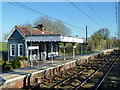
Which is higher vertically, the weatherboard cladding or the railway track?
the weatherboard cladding

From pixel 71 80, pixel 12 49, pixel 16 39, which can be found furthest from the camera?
pixel 12 49

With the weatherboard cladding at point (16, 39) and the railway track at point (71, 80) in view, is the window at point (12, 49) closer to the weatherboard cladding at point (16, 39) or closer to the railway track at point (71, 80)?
the weatherboard cladding at point (16, 39)

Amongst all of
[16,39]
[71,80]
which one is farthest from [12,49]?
[71,80]

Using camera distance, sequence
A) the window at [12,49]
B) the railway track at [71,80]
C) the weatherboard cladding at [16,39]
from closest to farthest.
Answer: the railway track at [71,80] → the weatherboard cladding at [16,39] → the window at [12,49]

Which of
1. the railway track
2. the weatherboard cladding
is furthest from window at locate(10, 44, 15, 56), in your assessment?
the railway track

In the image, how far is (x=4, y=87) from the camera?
306 inches

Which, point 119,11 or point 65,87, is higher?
point 119,11

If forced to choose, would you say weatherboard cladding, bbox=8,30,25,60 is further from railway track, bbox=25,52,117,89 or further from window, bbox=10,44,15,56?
railway track, bbox=25,52,117,89

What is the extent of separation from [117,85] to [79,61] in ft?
34.9

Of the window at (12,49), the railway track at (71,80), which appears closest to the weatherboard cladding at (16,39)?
the window at (12,49)

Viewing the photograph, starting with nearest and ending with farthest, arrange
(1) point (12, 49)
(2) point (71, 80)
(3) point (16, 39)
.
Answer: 1. (2) point (71, 80)
2. (3) point (16, 39)
3. (1) point (12, 49)

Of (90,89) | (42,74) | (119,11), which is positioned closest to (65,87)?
(90,89)

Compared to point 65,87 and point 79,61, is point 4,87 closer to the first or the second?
point 65,87

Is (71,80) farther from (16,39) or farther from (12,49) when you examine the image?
(12,49)
